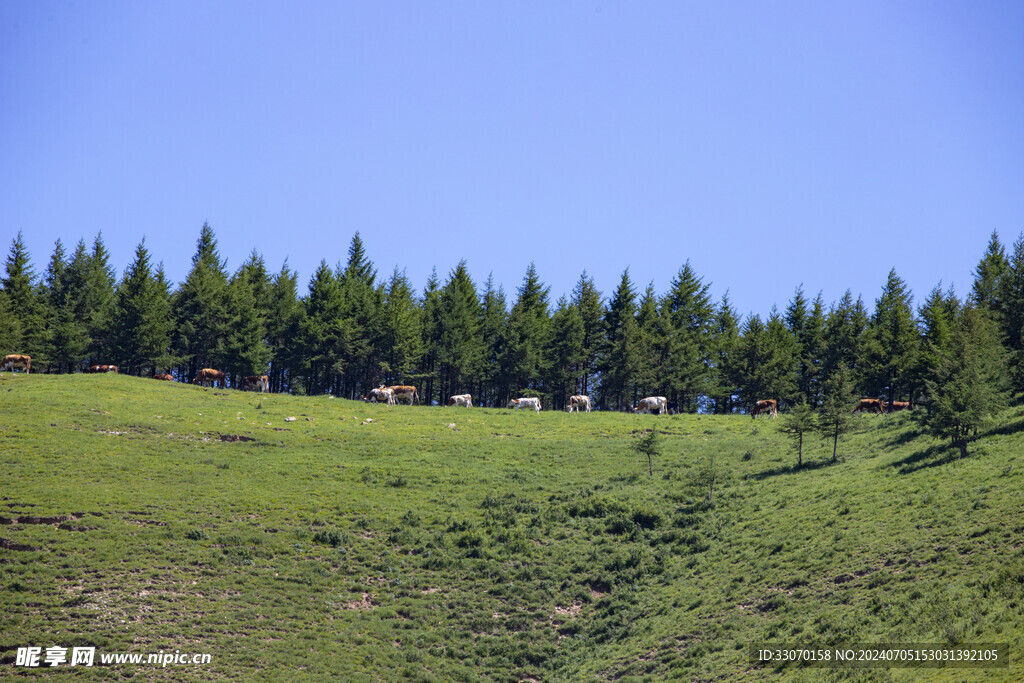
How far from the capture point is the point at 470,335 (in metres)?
73.8

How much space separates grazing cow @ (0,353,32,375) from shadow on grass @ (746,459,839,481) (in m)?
52.1

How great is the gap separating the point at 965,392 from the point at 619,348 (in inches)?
1335

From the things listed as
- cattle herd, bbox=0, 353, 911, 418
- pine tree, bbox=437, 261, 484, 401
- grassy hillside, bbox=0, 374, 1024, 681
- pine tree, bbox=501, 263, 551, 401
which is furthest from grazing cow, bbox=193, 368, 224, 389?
pine tree, bbox=501, 263, 551, 401

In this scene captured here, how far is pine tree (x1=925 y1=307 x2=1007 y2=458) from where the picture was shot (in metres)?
38.7

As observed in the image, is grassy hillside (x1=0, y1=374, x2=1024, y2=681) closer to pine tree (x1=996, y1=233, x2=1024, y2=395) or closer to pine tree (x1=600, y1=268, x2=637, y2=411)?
pine tree (x1=996, y1=233, x2=1024, y2=395)

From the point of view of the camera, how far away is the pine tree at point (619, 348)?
229 ft

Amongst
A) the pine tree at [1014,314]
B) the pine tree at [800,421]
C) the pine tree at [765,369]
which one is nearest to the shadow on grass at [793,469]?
the pine tree at [800,421]

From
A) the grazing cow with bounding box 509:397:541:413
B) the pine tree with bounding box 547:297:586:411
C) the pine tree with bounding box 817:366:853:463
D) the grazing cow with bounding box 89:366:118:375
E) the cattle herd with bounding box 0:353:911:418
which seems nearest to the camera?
the pine tree with bounding box 817:366:853:463

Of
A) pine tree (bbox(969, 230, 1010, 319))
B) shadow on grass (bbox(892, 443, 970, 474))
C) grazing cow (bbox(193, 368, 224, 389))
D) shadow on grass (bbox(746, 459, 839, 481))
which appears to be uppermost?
pine tree (bbox(969, 230, 1010, 319))

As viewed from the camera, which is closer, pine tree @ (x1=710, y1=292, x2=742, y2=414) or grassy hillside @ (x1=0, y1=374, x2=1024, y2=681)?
grassy hillside @ (x1=0, y1=374, x2=1024, y2=681)

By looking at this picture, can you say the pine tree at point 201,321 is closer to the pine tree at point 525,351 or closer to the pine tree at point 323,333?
the pine tree at point 323,333

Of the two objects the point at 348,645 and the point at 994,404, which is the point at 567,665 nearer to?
the point at 348,645

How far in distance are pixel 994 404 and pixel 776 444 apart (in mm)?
13858

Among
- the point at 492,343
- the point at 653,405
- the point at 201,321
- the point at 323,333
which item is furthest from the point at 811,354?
the point at 201,321
